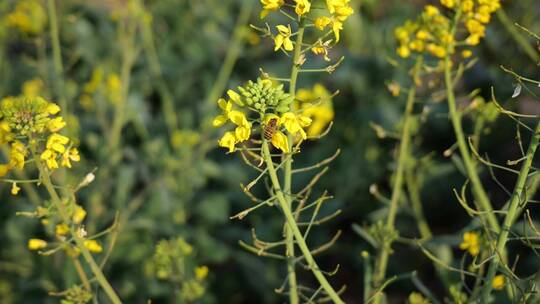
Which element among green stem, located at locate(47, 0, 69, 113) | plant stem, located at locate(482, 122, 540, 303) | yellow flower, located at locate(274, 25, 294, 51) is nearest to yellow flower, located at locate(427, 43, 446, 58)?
plant stem, located at locate(482, 122, 540, 303)

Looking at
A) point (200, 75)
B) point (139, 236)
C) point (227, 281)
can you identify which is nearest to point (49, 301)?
point (139, 236)

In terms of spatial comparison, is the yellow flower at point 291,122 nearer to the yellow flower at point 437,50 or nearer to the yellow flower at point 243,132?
the yellow flower at point 243,132

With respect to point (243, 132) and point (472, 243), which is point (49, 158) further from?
point (472, 243)

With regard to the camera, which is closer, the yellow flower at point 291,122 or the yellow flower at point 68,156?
the yellow flower at point 291,122

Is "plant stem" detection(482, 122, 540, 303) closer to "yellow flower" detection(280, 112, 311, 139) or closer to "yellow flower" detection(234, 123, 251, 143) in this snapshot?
"yellow flower" detection(280, 112, 311, 139)

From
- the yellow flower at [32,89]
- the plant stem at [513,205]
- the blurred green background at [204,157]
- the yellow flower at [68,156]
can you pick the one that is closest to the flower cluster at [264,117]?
the yellow flower at [68,156]

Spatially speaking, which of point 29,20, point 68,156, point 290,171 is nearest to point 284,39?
point 290,171
